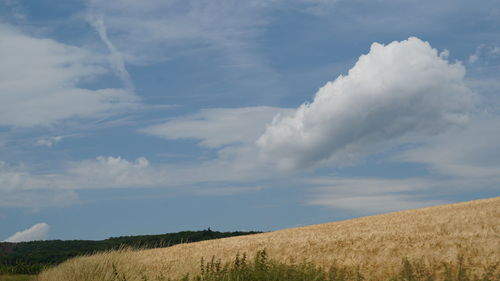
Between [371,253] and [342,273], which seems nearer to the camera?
[342,273]

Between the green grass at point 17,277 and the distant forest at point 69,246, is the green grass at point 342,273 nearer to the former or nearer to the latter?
the green grass at point 17,277

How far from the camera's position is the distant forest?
32656 mm

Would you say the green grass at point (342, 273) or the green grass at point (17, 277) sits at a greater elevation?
the green grass at point (342, 273)

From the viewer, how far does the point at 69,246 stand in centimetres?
4397

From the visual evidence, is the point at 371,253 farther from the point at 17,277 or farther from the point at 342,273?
the point at 17,277

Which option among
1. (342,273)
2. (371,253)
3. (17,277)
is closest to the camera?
(342,273)

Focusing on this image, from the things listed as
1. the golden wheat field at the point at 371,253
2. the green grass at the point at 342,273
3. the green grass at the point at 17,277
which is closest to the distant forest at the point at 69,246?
the green grass at the point at 17,277

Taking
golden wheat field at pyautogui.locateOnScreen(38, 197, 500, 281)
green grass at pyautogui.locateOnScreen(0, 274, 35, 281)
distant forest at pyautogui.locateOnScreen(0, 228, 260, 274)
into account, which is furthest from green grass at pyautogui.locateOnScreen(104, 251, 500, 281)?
distant forest at pyautogui.locateOnScreen(0, 228, 260, 274)

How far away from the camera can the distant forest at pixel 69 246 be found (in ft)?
107

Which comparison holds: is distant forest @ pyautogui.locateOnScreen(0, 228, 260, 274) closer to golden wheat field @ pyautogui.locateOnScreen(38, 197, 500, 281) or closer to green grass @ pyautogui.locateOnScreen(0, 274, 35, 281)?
green grass @ pyautogui.locateOnScreen(0, 274, 35, 281)

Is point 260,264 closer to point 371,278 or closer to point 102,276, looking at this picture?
point 371,278

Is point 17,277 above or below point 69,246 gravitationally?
below

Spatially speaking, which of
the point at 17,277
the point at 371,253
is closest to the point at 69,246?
the point at 17,277

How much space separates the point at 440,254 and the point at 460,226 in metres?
6.68
